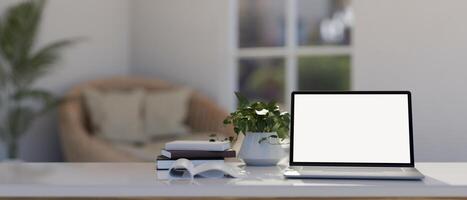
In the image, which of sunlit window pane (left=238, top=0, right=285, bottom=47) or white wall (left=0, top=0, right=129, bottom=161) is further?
sunlit window pane (left=238, top=0, right=285, bottom=47)

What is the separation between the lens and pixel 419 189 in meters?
2.24

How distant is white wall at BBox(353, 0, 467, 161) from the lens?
3.75 meters

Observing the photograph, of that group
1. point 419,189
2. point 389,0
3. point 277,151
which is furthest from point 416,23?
point 419,189

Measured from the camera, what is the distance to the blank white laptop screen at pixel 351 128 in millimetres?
2486

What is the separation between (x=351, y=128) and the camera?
2537 mm

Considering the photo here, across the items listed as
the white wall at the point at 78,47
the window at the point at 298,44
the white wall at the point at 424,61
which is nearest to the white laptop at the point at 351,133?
the white wall at the point at 424,61

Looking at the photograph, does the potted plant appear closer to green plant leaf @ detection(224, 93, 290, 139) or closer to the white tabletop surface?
green plant leaf @ detection(224, 93, 290, 139)

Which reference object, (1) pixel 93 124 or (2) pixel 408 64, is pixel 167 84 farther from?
(2) pixel 408 64

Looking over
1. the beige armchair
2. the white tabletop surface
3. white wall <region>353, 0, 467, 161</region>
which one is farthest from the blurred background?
the white tabletop surface

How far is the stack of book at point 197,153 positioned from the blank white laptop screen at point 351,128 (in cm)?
22

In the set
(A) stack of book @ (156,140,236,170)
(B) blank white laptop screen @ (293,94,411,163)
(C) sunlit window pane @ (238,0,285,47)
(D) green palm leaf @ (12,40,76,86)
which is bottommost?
(A) stack of book @ (156,140,236,170)

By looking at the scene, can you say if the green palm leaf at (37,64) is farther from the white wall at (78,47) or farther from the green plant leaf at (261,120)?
the green plant leaf at (261,120)

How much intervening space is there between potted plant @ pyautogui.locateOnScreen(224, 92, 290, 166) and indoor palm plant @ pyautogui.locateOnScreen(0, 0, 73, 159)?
366cm

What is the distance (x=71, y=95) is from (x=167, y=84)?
937 millimetres
